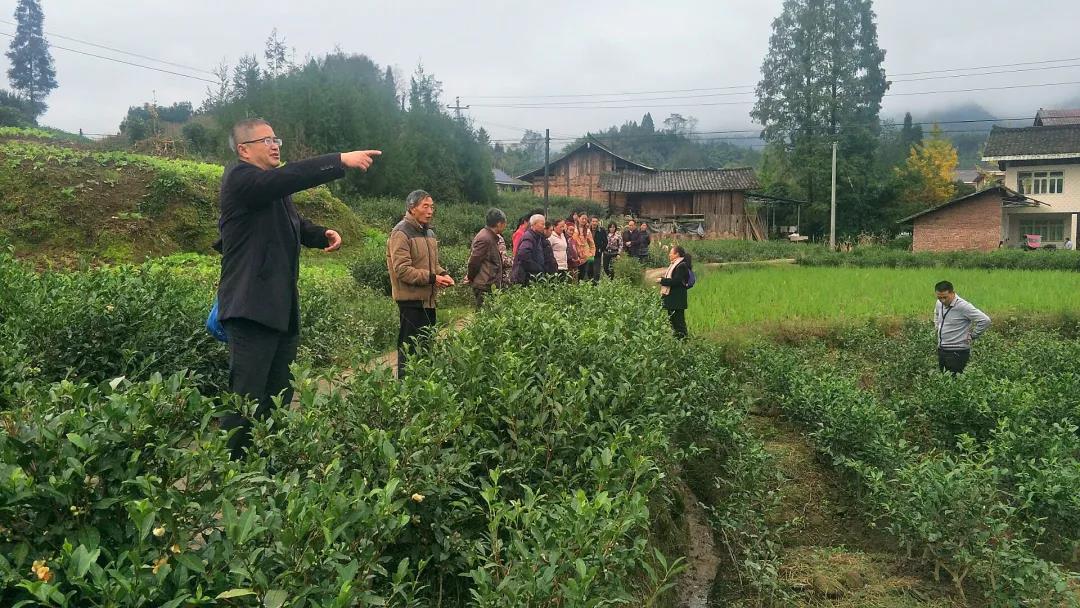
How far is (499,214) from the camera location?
25.5 ft

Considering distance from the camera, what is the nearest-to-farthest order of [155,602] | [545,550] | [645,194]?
[155,602] → [545,550] → [645,194]

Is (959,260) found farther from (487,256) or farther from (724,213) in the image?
(487,256)

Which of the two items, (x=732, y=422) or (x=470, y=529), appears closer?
(x=470, y=529)

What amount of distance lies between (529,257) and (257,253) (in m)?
5.08

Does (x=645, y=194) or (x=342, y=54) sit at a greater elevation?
(x=342, y=54)

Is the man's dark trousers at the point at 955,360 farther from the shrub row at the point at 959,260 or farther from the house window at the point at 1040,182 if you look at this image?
the house window at the point at 1040,182

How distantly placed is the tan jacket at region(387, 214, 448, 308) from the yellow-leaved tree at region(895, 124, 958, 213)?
40.1 metres

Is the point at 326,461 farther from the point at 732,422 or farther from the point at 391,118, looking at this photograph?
the point at 391,118

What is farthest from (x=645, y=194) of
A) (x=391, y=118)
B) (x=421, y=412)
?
(x=421, y=412)

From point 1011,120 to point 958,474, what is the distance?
41182 millimetres

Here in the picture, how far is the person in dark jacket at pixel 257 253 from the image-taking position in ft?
11.6

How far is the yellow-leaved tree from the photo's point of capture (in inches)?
1624

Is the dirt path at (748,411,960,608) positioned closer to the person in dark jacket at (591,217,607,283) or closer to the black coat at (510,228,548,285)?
the black coat at (510,228,548,285)

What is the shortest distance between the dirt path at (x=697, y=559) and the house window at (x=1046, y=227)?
39.6 meters
